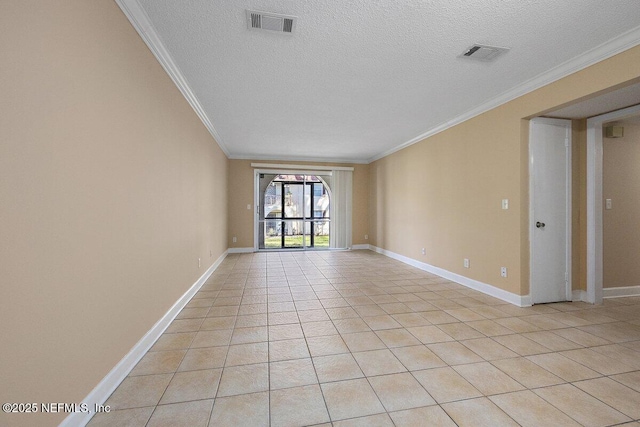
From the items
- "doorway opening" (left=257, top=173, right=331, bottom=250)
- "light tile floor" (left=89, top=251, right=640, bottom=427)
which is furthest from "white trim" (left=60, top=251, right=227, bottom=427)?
"doorway opening" (left=257, top=173, right=331, bottom=250)

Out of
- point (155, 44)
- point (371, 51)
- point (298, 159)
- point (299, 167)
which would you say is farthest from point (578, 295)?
point (298, 159)

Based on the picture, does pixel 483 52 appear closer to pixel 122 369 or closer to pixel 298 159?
pixel 122 369

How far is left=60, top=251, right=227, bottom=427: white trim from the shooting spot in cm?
136

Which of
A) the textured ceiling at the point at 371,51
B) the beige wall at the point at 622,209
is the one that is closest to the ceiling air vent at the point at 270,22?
the textured ceiling at the point at 371,51

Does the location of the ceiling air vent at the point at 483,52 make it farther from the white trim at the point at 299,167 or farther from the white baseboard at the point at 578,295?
the white trim at the point at 299,167

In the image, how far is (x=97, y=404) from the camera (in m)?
1.49

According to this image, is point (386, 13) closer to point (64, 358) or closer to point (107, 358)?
point (64, 358)

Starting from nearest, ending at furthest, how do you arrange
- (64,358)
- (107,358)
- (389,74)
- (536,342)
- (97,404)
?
1. (64,358)
2. (97,404)
3. (107,358)
4. (536,342)
5. (389,74)

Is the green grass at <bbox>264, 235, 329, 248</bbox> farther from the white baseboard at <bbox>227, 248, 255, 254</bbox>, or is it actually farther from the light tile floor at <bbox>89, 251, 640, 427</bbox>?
the light tile floor at <bbox>89, 251, 640, 427</bbox>

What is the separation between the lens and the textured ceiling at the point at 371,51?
187 cm

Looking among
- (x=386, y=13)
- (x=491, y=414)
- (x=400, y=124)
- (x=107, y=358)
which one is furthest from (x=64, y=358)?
(x=400, y=124)

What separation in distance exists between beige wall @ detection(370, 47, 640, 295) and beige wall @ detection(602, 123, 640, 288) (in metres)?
0.64

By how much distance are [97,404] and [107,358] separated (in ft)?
0.73

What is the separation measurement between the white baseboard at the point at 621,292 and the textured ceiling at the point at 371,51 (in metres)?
2.80
